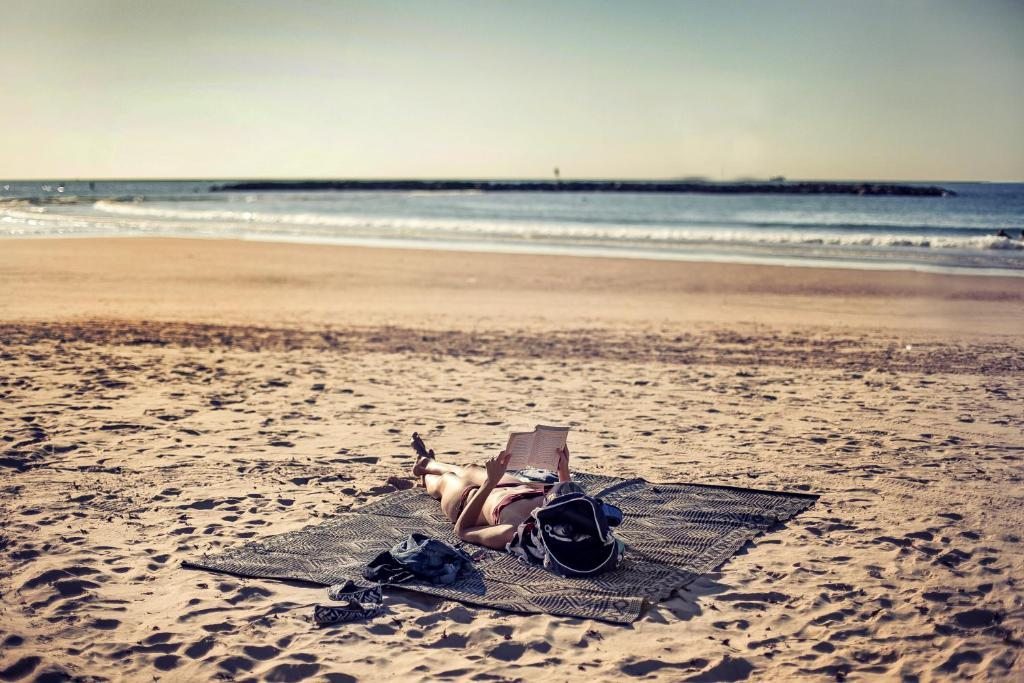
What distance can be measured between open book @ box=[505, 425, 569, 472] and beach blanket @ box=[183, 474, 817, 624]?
51 cm

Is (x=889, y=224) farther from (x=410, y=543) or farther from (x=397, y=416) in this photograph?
(x=410, y=543)

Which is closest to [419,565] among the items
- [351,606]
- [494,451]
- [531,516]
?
[351,606]

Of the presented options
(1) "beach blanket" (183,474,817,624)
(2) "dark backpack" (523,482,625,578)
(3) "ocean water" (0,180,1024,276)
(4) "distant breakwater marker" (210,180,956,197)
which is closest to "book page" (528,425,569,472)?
(1) "beach blanket" (183,474,817,624)

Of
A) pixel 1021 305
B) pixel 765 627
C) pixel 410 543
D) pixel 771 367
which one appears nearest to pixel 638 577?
pixel 765 627

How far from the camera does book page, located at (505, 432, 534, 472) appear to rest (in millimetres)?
5156

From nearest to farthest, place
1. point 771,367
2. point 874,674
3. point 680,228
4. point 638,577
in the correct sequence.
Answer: point 874,674
point 638,577
point 771,367
point 680,228

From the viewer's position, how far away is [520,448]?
5.21m

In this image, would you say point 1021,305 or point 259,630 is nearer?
point 259,630

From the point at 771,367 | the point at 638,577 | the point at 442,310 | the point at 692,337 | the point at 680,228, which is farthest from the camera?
the point at 680,228

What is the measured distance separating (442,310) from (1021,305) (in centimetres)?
955

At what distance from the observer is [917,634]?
397 cm

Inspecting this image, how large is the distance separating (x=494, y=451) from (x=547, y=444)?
1.59 metres

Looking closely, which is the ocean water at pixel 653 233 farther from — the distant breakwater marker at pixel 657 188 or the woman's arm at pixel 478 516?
the distant breakwater marker at pixel 657 188

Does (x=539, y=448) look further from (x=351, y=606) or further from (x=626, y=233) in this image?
(x=626, y=233)
